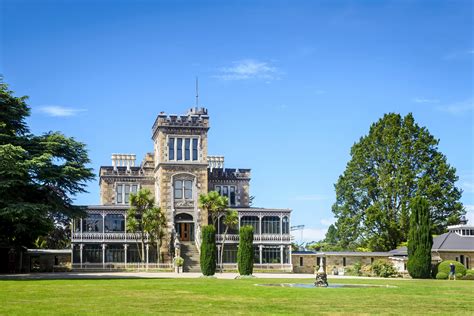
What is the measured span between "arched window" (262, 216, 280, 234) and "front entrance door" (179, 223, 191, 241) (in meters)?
6.97

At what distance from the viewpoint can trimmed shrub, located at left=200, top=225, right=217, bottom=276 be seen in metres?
52.1

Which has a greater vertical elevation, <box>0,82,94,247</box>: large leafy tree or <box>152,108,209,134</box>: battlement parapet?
<box>152,108,209,134</box>: battlement parapet

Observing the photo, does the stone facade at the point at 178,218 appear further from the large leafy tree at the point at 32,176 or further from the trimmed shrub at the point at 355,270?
the large leafy tree at the point at 32,176

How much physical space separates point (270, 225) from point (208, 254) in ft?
56.9

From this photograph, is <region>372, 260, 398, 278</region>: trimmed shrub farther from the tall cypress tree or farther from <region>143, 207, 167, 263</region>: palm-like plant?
<region>143, 207, 167, 263</region>: palm-like plant

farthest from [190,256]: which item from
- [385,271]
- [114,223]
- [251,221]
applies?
[385,271]

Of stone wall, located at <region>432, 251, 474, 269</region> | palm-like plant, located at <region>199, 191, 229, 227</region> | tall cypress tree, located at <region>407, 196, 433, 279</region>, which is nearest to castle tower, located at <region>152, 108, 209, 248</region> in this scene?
palm-like plant, located at <region>199, 191, 229, 227</region>

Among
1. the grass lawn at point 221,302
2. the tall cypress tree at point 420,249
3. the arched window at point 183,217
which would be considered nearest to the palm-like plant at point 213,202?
the arched window at point 183,217

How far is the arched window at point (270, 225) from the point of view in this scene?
6881 centimetres

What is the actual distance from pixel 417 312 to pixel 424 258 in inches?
1209

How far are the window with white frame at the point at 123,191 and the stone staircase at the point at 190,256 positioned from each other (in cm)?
1005

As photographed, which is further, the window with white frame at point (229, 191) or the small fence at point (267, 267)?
the window with white frame at point (229, 191)

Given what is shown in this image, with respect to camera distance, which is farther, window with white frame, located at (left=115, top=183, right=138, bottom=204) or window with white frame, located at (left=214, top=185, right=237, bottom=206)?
window with white frame, located at (left=214, top=185, right=237, bottom=206)

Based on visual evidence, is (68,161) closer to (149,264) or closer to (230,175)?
(149,264)
